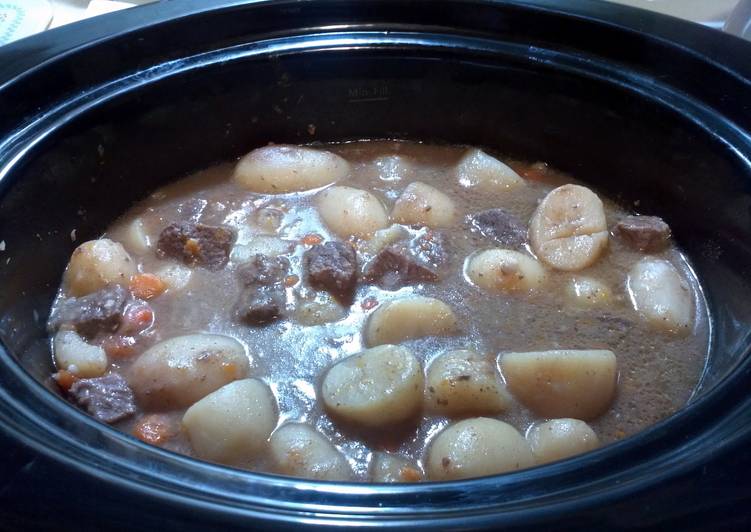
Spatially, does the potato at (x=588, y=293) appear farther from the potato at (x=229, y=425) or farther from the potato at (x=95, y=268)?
the potato at (x=95, y=268)

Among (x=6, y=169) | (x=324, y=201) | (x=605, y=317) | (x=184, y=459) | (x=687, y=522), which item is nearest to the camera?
(x=687, y=522)

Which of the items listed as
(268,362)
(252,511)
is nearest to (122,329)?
(268,362)

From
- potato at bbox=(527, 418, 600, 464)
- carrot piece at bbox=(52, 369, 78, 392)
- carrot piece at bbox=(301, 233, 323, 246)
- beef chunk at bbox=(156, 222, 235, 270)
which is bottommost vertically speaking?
carrot piece at bbox=(52, 369, 78, 392)

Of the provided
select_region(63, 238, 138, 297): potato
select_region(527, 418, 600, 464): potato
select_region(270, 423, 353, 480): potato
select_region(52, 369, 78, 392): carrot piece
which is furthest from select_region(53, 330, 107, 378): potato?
select_region(527, 418, 600, 464): potato

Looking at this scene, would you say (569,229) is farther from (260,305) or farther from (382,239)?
(260,305)

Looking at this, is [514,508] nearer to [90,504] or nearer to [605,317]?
[90,504]

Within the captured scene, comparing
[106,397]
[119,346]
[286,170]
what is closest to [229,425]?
[106,397]

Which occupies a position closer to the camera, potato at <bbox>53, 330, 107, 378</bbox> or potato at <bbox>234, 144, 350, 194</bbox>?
potato at <bbox>53, 330, 107, 378</bbox>

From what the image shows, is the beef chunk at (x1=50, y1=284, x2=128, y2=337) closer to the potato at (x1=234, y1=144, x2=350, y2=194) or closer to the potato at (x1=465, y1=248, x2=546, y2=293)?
the potato at (x1=234, y1=144, x2=350, y2=194)
